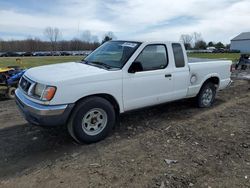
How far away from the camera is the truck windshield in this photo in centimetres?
478

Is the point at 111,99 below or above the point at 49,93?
below

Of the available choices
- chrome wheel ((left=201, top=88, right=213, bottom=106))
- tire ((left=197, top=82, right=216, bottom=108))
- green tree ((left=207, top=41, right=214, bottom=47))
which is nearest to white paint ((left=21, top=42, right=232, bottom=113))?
tire ((left=197, top=82, right=216, bottom=108))

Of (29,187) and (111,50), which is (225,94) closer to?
(111,50)

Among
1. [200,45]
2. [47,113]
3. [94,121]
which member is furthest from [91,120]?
[200,45]

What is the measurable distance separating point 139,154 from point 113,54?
2105mm

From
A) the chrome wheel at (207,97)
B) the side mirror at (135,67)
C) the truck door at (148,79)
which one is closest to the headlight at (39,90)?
the truck door at (148,79)

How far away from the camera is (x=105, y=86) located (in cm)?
437

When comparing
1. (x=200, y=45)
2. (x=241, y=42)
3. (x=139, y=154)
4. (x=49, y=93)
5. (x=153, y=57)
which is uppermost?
(x=241, y=42)

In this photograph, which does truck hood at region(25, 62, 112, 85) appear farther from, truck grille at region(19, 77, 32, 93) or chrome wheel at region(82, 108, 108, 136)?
chrome wheel at region(82, 108, 108, 136)

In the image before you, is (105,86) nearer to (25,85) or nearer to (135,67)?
(135,67)

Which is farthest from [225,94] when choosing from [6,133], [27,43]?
[27,43]

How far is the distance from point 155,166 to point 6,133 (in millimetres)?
3056

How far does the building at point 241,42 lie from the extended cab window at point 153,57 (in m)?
89.1

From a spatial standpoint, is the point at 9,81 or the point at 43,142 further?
the point at 9,81
